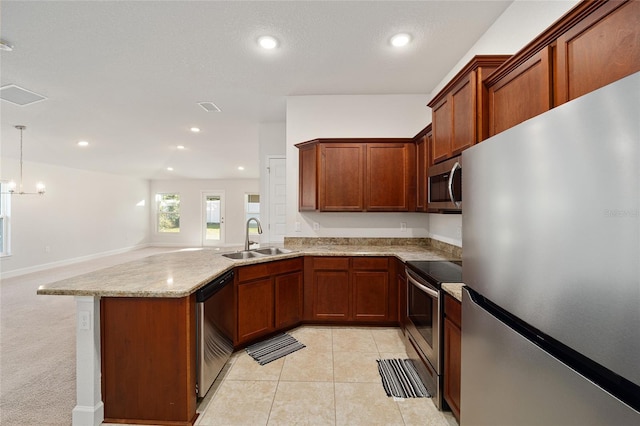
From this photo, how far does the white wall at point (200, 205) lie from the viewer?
387 inches

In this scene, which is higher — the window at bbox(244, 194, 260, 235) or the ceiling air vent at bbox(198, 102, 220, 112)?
the ceiling air vent at bbox(198, 102, 220, 112)

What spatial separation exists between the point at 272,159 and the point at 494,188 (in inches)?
158

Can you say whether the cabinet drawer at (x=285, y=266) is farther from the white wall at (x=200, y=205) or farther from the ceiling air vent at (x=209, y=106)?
the white wall at (x=200, y=205)

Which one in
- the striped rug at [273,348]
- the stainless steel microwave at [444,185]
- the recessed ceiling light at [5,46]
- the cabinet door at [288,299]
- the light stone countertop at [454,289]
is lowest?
the striped rug at [273,348]

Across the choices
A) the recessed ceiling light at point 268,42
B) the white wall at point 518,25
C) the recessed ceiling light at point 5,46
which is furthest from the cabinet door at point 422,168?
the recessed ceiling light at point 5,46

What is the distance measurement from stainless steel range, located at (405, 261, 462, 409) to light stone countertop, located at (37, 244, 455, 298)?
1.17ft

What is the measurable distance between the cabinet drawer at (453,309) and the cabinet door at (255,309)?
1731mm

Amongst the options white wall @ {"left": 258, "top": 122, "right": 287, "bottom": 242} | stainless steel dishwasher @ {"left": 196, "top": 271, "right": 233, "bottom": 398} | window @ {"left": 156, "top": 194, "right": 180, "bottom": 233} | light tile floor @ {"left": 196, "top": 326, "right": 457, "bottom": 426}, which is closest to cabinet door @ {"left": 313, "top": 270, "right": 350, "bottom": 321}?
light tile floor @ {"left": 196, "top": 326, "right": 457, "bottom": 426}

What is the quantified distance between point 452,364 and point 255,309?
1801mm

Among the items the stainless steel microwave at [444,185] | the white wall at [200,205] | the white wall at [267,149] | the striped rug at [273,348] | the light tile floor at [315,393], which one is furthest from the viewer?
the white wall at [200,205]

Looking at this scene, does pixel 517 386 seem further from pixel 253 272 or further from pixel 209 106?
pixel 209 106

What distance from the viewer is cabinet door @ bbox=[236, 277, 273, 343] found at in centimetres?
264

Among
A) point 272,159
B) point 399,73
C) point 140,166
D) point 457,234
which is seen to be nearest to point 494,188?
point 457,234

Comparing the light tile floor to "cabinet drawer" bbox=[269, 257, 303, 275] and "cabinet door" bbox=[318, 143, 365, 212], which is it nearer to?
"cabinet drawer" bbox=[269, 257, 303, 275]
